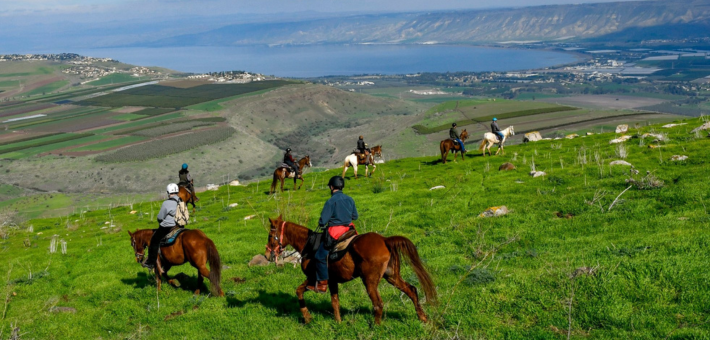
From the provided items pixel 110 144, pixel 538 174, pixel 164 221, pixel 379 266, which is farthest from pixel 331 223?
pixel 110 144

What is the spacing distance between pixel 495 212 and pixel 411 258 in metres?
10.6

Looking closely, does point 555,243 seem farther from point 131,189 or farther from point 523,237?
point 131,189

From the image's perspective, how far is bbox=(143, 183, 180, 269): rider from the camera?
14.7m

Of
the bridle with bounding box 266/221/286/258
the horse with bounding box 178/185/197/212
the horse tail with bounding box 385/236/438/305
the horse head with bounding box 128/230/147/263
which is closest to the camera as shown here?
the horse tail with bounding box 385/236/438/305

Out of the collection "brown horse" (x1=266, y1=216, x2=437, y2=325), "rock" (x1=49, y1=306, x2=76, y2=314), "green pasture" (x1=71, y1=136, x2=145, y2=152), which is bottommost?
"green pasture" (x1=71, y1=136, x2=145, y2=152)

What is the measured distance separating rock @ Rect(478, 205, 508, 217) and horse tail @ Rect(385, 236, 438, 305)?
10005 millimetres

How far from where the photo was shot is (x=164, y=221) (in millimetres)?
14828

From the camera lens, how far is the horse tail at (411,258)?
407 inches

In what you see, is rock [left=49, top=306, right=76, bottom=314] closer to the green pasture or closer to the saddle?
the saddle

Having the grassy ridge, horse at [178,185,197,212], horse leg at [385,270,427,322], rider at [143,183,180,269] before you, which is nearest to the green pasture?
the grassy ridge

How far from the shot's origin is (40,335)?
1320 centimetres

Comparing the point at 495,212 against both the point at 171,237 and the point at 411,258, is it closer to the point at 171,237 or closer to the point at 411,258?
the point at 411,258

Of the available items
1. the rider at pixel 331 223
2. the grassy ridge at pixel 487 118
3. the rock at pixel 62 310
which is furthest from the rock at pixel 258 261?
the grassy ridge at pixel 487 118

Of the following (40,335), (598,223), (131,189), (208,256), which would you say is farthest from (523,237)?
(131,189)
